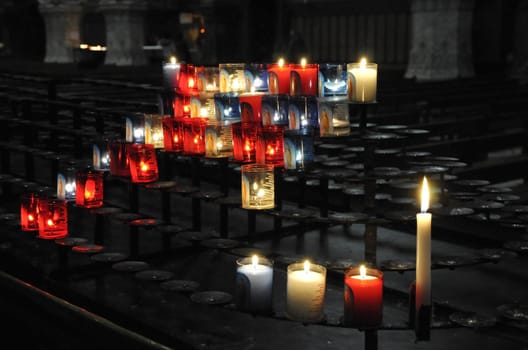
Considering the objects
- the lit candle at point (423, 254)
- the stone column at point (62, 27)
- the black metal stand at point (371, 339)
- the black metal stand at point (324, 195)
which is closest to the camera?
the lit candle at point (423, 254)

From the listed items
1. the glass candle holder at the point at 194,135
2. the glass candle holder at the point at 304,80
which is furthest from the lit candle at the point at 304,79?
the glass candle holder at the point at 194,135

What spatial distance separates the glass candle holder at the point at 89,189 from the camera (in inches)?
154

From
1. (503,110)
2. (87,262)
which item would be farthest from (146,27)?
(87,262)

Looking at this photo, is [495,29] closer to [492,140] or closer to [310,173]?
[492,140]

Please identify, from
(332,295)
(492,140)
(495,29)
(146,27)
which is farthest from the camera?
(146,27)

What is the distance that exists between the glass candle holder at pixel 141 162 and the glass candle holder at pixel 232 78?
1.48 ft

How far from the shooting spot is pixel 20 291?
2.35 metres

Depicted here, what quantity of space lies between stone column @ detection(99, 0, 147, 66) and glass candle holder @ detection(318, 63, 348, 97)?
619 inches

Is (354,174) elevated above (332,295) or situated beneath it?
elevated above

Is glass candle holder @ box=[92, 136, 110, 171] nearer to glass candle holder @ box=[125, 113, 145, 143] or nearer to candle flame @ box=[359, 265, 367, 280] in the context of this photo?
glass candle holder @ box=[125, 113, 145, 143]

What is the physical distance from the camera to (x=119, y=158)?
3.90 m

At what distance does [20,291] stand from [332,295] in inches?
63.8

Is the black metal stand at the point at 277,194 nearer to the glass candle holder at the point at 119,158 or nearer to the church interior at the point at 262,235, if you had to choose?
the church interior at the point at 262,235

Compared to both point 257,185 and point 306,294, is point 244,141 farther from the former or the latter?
point 306,294
